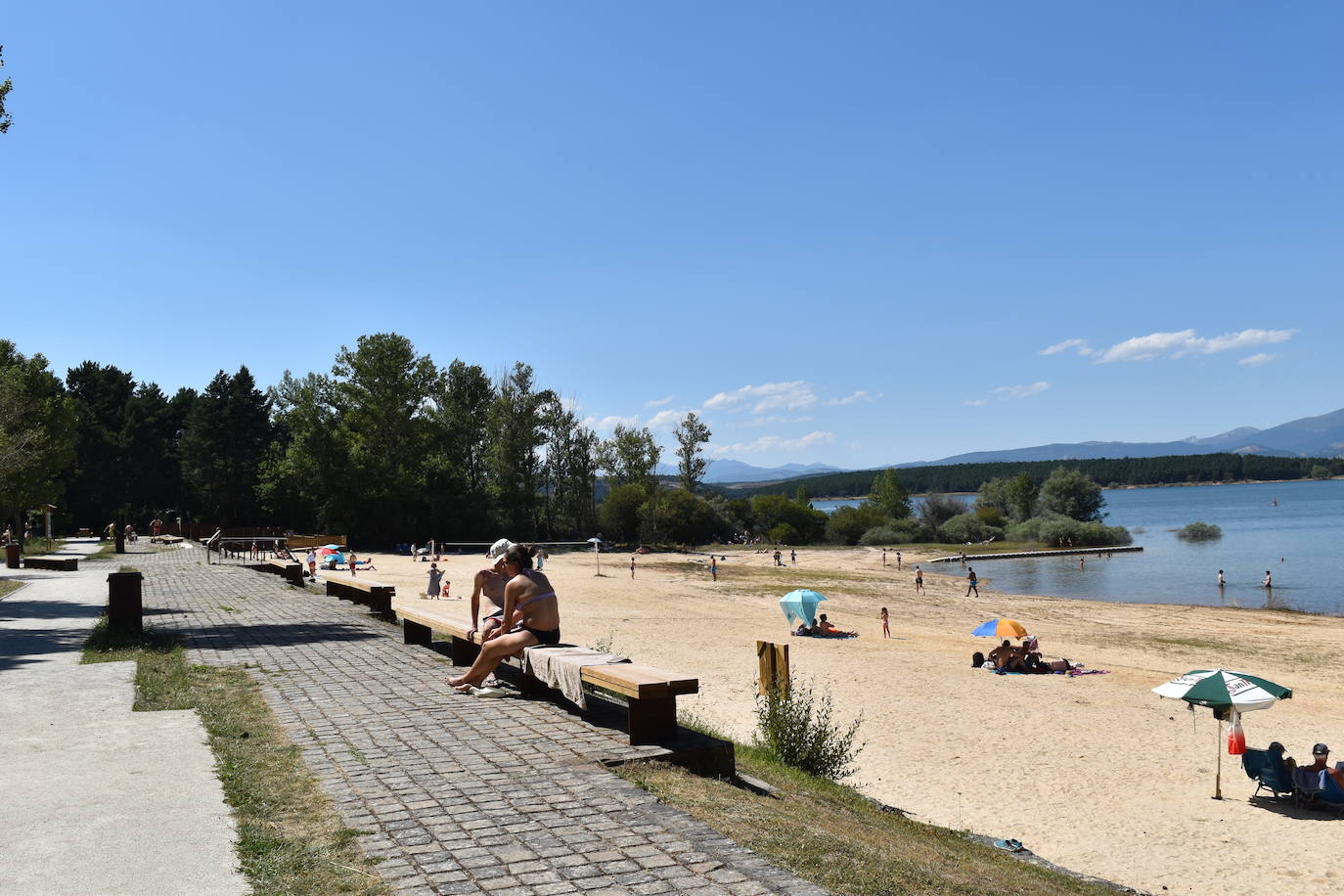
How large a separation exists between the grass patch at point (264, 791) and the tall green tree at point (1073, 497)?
280 feet

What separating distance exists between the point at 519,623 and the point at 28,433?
3249 cm

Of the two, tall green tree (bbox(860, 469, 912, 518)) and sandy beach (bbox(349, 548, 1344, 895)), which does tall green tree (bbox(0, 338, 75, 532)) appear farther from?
tall green tree (bbox(860, 469, 912, 518))

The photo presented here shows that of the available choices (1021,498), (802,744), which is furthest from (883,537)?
(802,744)

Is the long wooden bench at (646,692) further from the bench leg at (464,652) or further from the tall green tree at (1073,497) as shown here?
the tall green tree at (1073,497)

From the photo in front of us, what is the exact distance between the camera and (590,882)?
3811mm

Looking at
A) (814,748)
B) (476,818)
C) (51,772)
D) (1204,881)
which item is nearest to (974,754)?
(1204,881)

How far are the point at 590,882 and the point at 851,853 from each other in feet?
4.30

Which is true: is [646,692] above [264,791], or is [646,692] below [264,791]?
above

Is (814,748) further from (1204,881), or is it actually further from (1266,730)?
(1266,730)

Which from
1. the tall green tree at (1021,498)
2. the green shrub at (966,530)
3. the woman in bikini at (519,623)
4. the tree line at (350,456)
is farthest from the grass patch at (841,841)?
the tall green tree at (1021,498)

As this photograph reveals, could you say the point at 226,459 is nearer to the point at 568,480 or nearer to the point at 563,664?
the point at 568,480

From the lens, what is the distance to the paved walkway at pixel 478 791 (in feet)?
12.8

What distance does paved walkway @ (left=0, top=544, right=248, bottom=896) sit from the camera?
13.0ft

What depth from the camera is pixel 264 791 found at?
5129 millimetres
